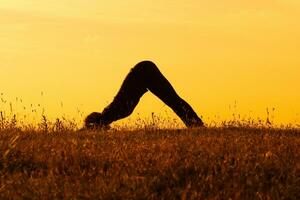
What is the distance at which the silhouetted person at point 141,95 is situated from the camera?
2464 cm

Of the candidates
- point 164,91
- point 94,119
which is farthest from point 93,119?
point 164,91

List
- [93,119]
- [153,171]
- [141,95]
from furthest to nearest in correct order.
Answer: [141,95], [93,119], [153,171]

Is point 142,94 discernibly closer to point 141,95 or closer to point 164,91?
point 141,95

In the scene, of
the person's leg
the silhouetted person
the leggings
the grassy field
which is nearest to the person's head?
the silhouetted person

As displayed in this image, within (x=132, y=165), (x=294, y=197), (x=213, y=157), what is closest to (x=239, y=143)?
(x=213, y=157)

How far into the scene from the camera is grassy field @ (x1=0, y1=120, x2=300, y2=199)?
29.4ft

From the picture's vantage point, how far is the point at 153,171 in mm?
10117

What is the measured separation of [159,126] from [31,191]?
1163cm

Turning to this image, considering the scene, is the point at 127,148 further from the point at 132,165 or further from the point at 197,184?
the point at 197,184

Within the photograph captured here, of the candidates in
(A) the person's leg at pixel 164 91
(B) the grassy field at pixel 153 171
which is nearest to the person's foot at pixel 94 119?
(A) the person's leg at pixel 164 91

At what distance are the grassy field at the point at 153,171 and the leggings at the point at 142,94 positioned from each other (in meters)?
10.7

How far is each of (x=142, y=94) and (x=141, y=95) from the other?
64 mm

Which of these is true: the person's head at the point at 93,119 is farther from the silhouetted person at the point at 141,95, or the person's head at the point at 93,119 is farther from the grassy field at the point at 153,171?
the grassy field at the point at 153,171

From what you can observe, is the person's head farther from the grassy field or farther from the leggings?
the grassy field
